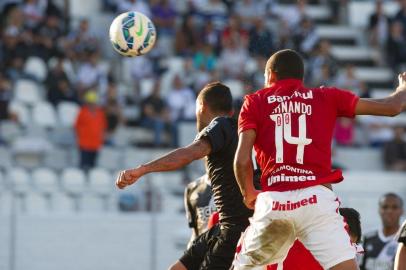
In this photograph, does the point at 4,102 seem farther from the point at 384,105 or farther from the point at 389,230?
the point at 384,105

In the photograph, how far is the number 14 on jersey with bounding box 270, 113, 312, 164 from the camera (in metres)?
8.12

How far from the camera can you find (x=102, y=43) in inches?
846

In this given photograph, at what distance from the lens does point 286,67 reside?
833 cm

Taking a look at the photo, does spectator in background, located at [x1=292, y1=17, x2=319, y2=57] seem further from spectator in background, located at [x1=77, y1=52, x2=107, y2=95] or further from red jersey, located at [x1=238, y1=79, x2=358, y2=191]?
red jersey, located at [x1=238, y1=79, x2=358, y2=191]

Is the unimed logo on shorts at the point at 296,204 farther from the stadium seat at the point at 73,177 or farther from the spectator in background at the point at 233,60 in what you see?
the spectator in background at the point at 233,60

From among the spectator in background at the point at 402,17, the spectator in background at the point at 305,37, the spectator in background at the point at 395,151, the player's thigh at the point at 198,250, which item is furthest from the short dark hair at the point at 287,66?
the spectator in background at the point at 402,17

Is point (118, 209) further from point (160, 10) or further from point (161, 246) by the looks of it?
point (160, 10)

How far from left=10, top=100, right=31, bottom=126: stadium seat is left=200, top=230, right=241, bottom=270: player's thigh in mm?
10249

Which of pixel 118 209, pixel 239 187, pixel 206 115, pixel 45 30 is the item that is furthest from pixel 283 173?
pixel 45 30

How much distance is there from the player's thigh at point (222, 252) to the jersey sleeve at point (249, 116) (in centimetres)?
129

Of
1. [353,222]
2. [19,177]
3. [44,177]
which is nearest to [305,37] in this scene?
[44,177]

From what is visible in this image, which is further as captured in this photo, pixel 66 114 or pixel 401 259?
pixel 66 114

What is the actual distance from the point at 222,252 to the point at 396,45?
1431cm

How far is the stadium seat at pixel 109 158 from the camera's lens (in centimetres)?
1911
